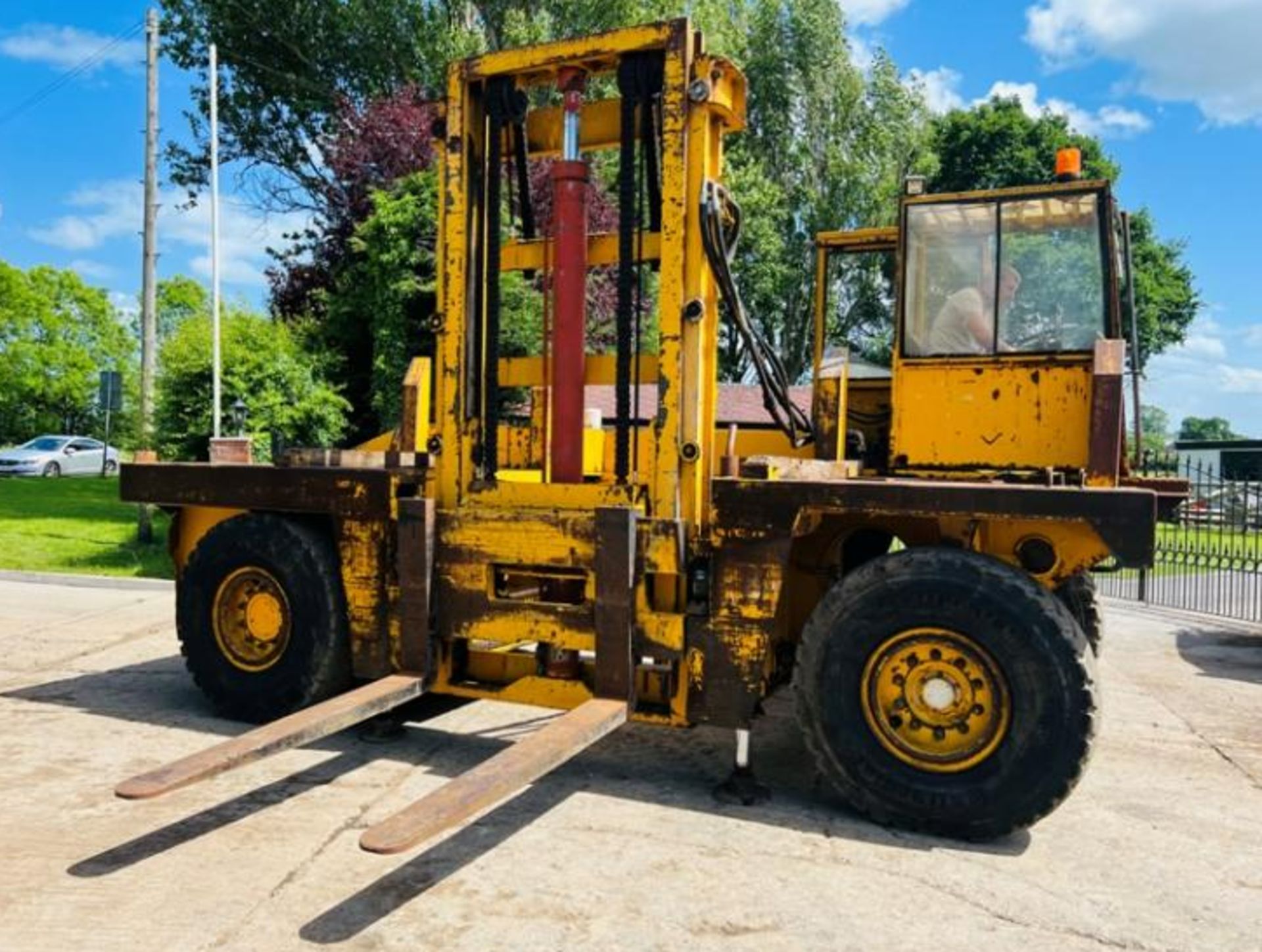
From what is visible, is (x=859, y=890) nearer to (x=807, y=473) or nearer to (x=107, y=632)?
(x=807, y=473)

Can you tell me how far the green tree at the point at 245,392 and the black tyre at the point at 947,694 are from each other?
11662mm

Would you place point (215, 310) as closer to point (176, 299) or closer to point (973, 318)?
point (973, 318)

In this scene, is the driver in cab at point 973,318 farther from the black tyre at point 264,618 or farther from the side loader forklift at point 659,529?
the black tyre at point 264,618

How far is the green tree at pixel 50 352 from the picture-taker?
157 ft

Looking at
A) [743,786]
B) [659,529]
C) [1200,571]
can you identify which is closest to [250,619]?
[659,529]

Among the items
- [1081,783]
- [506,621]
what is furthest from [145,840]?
[1081,783]

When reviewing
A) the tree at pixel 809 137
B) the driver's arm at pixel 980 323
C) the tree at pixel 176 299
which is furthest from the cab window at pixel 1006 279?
the tree at pixel 176 299

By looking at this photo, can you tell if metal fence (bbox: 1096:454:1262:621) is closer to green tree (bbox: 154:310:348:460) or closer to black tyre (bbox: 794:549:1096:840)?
black tyre (bbox: 794:549:1096:840)

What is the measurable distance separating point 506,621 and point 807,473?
1557 mm

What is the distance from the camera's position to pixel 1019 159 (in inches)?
1342

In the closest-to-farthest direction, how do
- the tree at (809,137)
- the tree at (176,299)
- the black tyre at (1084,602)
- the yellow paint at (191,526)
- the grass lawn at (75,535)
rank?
the yellow paint at (191,526)
the black tyre at (1084,602)
the grass lawn at (75,535)
the tree at (809,137)
the tree at (176,299)

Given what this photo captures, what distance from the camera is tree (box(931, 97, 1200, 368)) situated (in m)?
34.3

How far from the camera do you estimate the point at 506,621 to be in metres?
4.86

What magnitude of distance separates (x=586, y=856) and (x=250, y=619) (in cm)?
259
